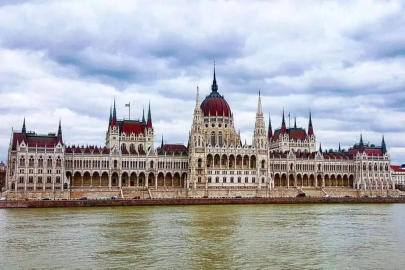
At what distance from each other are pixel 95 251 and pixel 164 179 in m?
73.0

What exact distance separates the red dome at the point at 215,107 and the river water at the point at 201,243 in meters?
64.6

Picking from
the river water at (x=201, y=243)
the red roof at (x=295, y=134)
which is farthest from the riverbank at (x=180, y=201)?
the red roof at (x=295, y=134)

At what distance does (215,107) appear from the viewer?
401 feet

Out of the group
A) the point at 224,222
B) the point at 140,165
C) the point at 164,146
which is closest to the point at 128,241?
the point at 224,222

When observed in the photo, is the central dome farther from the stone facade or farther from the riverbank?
the riverbank

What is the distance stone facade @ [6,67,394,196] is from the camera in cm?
9781

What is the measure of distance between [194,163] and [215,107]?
21158mm

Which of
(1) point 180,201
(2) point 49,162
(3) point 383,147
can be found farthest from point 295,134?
(2) point 49,162

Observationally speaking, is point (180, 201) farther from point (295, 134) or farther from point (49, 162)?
point (295, 134)

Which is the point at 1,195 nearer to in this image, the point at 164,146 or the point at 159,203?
the point at 159,203

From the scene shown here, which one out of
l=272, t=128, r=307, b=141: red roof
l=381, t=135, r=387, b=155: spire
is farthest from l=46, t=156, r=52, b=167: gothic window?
l=381, t=135, r=387, b=155: spire

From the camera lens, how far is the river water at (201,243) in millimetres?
31734

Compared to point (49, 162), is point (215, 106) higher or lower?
higher

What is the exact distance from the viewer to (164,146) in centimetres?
11750
